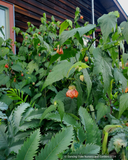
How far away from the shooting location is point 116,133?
89 cm

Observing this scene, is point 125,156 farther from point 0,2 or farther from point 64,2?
point 64,2

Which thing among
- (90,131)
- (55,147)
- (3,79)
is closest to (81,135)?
(90,131)

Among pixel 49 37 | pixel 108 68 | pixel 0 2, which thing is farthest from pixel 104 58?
pixel 0 2

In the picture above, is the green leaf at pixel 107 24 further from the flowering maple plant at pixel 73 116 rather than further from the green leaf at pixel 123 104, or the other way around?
the green leaf at pixel 123 104

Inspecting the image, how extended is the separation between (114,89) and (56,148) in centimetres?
135

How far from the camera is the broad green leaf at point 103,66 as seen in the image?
77cm

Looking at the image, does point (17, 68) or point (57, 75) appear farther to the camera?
point (17, 68)

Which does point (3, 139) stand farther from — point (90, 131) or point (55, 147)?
point (90, 131)

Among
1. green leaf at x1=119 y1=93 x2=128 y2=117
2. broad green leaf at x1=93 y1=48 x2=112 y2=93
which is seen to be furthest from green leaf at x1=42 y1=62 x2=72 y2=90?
green leaf at x1=119 y1=93 x2=128 y2=117

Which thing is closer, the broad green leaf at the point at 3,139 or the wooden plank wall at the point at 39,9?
the broad green leaf at the point at 3,139

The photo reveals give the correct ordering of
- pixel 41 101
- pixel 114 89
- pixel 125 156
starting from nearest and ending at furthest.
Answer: pixel 125 156, pixel 41 101, pixel 114 89

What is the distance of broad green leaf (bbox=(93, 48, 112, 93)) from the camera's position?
30.2 inches

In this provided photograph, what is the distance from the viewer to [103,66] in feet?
2.63

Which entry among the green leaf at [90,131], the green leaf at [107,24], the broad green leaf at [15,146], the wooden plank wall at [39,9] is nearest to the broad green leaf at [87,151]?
the green leaf at [90,131]
